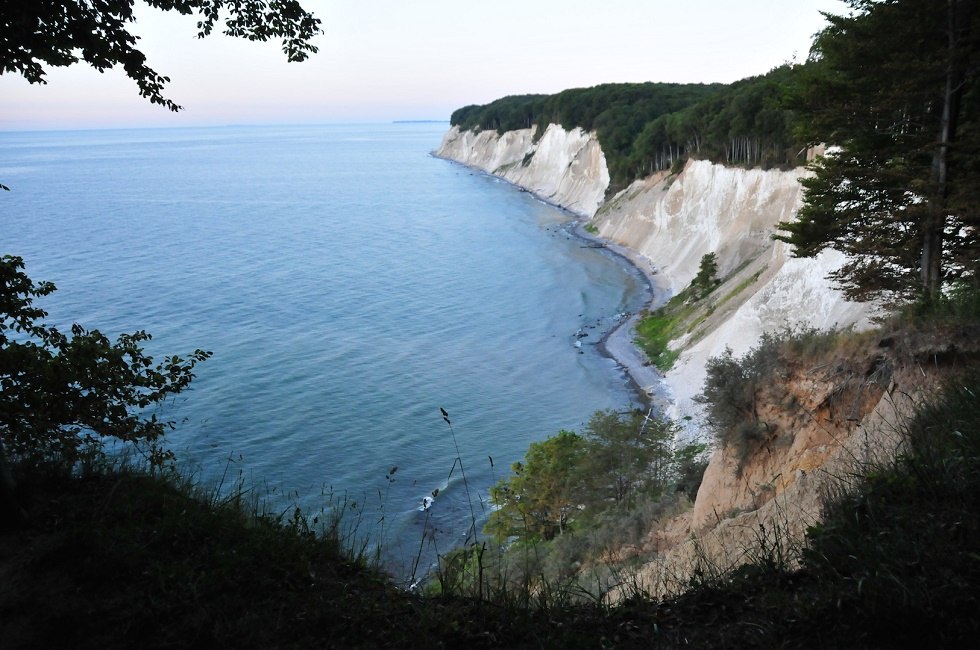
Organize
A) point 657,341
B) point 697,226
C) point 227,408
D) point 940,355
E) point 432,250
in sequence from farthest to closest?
point 432,250
point 697,226
point 657,341
point 227,408
point 940,355

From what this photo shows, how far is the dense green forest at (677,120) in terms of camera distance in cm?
4809

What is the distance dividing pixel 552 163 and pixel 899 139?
318ft

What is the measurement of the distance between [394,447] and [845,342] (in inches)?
802

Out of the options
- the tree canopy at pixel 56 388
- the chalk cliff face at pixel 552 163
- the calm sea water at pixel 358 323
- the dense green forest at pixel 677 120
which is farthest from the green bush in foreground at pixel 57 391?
the chalk cliff face at pixel 552 163

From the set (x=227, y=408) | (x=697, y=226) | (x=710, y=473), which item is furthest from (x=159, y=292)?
(x=710, y=473)

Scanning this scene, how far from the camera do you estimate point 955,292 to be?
1078 cm

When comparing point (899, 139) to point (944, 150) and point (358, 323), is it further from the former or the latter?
point (358, 323)

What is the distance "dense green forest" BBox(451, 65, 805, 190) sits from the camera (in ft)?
158

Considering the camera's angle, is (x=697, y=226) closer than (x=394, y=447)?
No

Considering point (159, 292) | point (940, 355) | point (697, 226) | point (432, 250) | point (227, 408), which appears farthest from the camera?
point (432, 250)

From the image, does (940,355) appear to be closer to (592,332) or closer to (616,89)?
(592,332)

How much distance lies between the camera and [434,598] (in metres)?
4.73

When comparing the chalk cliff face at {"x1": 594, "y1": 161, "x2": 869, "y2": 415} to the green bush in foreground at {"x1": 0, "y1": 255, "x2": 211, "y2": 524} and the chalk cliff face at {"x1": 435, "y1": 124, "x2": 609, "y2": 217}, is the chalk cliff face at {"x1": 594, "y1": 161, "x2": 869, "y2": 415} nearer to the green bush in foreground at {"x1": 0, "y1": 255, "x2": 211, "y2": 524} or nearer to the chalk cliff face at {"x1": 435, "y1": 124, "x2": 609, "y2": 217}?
the chalk cliff face at {"x1": 435, "y1": 124, "x2": 609, "y2": 217}

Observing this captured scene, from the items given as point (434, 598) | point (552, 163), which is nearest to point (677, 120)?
point (552, 163)
